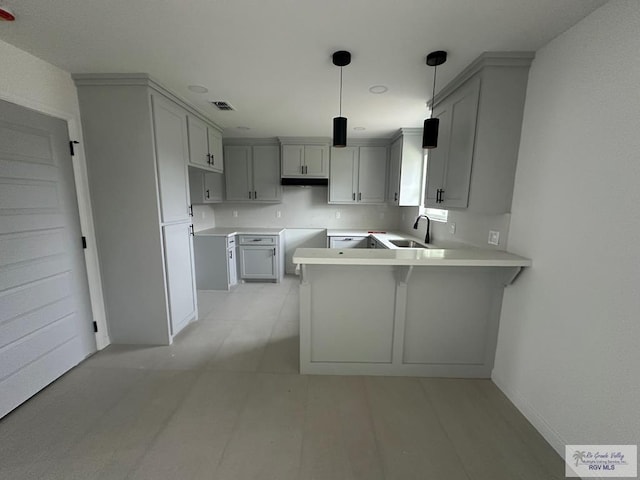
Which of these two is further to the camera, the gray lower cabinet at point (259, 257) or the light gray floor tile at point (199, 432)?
the gray lower cabinet at point (259, 257)

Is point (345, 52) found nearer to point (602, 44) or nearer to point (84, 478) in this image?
point (602, 44)

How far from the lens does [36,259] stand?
1828 mm

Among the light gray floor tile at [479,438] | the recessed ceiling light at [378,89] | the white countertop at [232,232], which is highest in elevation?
the recessed ceiling light at [378,89]

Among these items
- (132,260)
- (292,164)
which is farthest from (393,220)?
(132,260)

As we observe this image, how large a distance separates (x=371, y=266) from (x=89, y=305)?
2547mm

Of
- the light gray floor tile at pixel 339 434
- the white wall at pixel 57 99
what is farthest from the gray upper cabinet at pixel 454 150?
the white wall at pixel 57 99

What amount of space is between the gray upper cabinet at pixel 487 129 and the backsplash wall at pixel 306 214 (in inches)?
102

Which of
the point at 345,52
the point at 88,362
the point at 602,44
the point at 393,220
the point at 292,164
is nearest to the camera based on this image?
the point at 602,44

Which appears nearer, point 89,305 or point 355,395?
point 355,395

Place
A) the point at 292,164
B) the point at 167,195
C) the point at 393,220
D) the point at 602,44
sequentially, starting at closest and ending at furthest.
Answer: the point at 602,44 < the point at 167,195 < the point at 292,164 < the point at 393,220

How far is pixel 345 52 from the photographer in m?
1.67

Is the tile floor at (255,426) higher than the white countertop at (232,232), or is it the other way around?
the white countertop at (232,232)

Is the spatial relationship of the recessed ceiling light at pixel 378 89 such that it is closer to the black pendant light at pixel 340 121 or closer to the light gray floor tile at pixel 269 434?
the black pendant light at pixel 340 121

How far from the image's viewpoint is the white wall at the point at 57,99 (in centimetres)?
168
